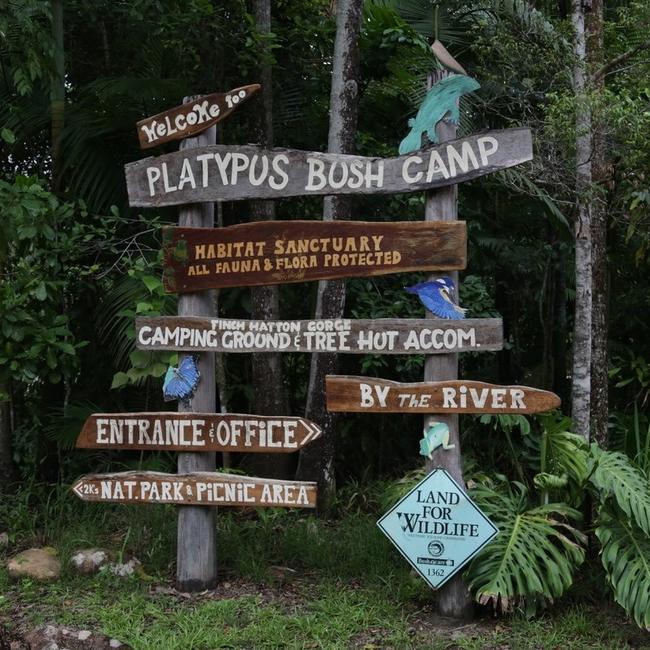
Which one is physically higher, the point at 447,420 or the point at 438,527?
the point at 447,420

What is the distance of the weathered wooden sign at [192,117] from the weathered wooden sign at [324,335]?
4.14 ft

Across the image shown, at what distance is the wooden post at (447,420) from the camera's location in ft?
17.5

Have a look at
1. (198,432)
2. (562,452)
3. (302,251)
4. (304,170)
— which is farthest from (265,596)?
(304,170)

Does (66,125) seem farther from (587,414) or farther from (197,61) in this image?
(587,414)

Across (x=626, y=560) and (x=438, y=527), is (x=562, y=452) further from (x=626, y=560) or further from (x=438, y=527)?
(x=438, y=527)

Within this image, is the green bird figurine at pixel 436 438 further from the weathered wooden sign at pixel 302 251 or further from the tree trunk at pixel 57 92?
the tree trunk at pixel 57 92

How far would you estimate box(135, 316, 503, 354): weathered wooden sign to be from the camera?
17.4 ft

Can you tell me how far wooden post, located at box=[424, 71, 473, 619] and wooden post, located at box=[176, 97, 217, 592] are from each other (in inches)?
59.6

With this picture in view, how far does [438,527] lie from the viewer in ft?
17.4

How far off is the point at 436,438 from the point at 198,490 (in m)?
1.62

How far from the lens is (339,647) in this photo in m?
4.96

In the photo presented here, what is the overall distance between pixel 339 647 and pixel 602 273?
3795mm

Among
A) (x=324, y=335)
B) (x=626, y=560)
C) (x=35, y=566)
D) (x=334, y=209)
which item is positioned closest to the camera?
(x=626, y=560)

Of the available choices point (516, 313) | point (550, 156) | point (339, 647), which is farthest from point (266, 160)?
point (516, 313)
